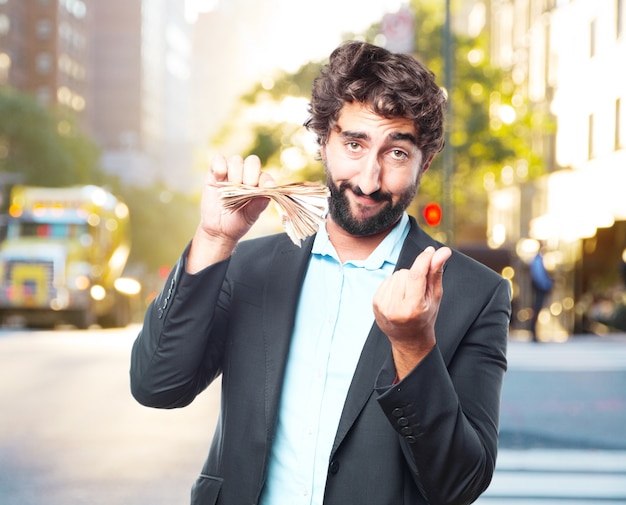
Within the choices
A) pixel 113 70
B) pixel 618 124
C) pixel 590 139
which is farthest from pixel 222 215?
pixel 113 70

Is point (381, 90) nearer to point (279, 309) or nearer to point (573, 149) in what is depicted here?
point (279, 309)

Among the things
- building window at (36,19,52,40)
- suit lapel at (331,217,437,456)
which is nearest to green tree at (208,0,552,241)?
suit lapel at (331,217,437,456)

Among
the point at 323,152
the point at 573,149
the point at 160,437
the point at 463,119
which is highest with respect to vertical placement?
the point at 463,119

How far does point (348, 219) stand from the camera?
2719 millimetres

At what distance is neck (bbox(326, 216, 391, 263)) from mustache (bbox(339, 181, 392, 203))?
10cm

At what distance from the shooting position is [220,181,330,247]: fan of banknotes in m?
2.56

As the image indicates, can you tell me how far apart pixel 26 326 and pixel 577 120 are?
1850cm

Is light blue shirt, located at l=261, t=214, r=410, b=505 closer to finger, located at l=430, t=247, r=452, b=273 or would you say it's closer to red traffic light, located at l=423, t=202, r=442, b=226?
finger, located at l=430, t=247, r=452, b=273

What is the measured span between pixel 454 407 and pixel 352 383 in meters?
0.24

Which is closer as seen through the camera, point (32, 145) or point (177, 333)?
point (177, 333)

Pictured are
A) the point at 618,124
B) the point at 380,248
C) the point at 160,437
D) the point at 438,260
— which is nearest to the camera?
the point at 438,260

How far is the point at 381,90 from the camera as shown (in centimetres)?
268

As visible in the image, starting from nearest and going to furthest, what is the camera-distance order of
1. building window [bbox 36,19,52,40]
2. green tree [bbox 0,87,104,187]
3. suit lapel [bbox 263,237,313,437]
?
1. suit lapel [bbox 263,237,313,437]
2. green tree [bbox 0,87,104,187]
3. building window [bbox 36,19,52,40]

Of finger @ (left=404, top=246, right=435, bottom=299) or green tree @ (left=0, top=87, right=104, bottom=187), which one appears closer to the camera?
finger @ (left=404, top=246, right=435, bottom=299)
